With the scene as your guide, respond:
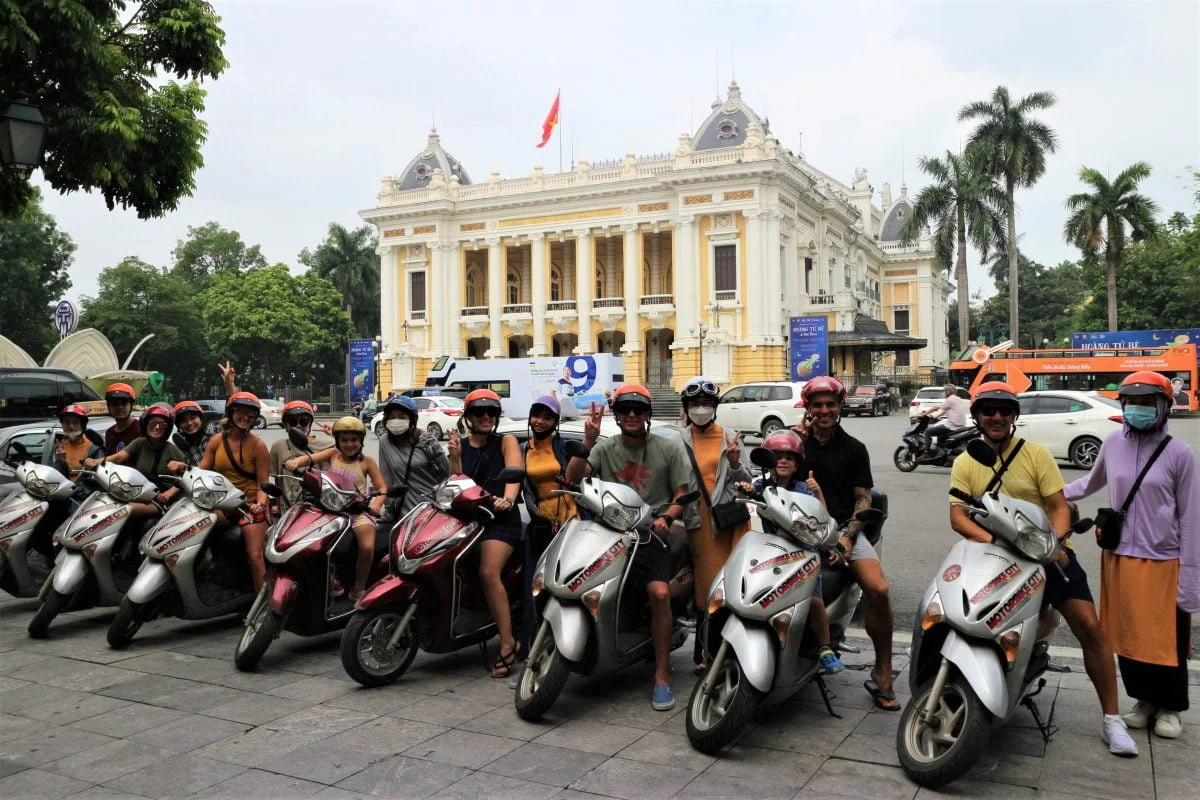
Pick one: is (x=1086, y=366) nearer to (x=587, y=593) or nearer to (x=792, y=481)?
(x=792, y=481)

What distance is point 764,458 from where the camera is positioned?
14.5 ft

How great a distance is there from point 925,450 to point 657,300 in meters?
32.4

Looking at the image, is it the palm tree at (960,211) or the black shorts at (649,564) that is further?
the palm tree at (960,211)

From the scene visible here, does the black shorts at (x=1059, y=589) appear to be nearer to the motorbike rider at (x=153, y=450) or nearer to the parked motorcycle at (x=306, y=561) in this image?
the parked motorcycle at (x=306, y=561)

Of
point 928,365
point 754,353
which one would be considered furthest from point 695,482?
point 928,365

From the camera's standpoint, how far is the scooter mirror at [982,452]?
13.2 ft

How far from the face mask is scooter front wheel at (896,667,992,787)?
137 cm

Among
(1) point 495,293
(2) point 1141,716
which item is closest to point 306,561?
(2) point 1141,716

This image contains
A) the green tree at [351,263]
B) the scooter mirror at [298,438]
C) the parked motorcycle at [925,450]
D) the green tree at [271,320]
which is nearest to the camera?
the scooter mirror at [298,438]

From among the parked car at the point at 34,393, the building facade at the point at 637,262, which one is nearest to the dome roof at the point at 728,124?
the building facade at the point at 637,262

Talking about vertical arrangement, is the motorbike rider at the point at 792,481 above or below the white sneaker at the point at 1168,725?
above

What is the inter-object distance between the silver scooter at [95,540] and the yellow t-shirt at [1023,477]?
15.8 feet

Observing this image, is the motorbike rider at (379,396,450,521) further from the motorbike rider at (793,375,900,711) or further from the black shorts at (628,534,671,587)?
the motorbike rider at (793,375,900,711)

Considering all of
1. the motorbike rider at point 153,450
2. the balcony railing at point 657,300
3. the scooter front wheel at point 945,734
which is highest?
the balcony railing at point 657,300
